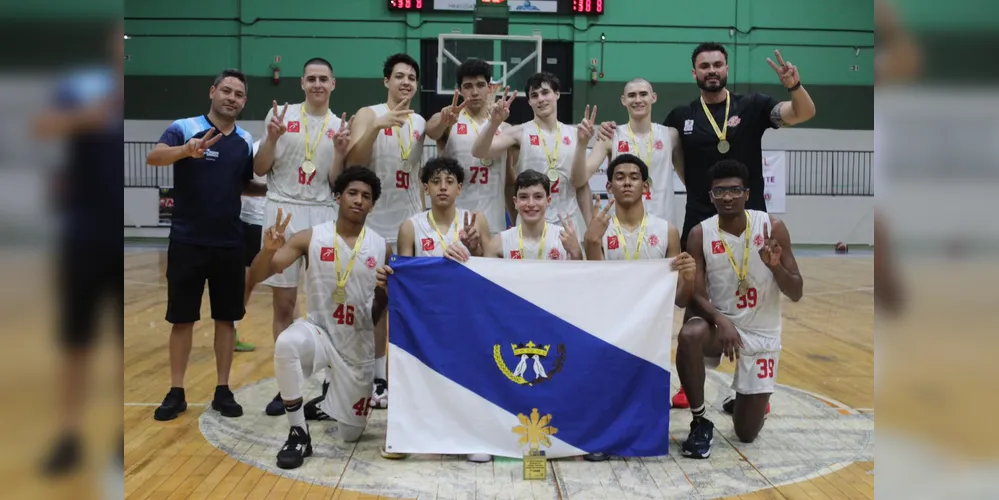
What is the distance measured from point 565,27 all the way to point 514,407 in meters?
12.6

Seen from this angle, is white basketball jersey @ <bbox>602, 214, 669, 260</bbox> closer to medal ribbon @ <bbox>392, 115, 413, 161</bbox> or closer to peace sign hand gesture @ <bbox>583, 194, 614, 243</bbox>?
peace sign hand gesture @ <bbox>583, 194, 614, 243</bbox>

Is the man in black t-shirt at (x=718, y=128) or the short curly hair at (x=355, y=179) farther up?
the man in black t-shirt at (x=718, y=128)

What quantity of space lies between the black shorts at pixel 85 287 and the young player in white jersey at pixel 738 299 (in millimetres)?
3701

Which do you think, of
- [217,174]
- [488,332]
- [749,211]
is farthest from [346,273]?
[749,211]

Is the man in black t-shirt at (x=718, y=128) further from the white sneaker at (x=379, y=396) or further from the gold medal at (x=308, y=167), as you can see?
the gold medal at (x=308, y=167)

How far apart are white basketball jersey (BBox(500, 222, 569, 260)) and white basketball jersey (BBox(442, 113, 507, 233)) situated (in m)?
0.68

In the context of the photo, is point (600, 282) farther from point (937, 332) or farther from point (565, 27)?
point (565, 27)

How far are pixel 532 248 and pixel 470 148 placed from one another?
989mm

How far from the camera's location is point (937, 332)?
685 mm

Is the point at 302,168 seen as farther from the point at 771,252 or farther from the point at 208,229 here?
the point at 771,252

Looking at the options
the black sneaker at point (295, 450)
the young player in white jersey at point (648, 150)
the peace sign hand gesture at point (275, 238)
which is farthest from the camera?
the young player in white jersey at point (648, 150)

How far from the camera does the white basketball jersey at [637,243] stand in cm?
430

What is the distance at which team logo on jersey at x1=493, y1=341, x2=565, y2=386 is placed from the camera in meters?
3.85

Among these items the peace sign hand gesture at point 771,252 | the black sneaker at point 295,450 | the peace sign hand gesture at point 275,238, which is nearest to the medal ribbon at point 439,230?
the peace sign hand gesture at point 275,238
